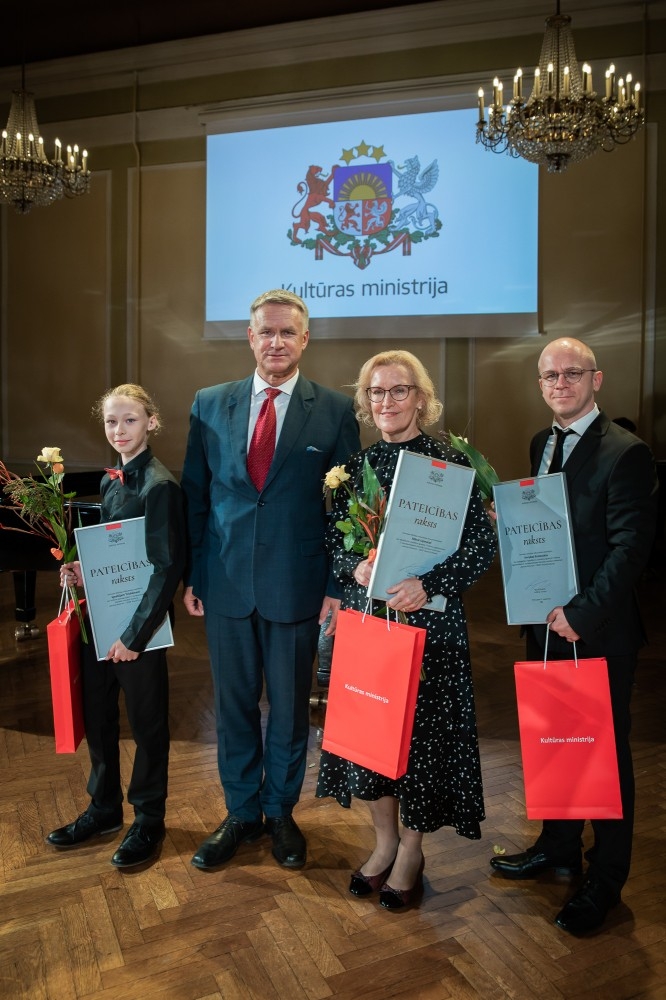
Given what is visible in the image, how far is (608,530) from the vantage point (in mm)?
2068

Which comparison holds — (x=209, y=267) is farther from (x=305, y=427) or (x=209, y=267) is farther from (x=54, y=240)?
(x=305, y=427)

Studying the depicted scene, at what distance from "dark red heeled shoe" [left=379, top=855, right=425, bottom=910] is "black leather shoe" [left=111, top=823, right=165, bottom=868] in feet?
2.34

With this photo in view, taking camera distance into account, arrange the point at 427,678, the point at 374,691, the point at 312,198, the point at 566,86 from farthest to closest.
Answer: the point at 312,198 → the point at 566,86 → the point at 427,678 → the point at 374,691

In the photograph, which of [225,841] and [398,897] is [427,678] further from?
[225,841]

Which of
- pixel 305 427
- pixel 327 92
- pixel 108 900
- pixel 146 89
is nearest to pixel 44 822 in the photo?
pixel 108 900

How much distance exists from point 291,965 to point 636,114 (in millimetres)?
4915

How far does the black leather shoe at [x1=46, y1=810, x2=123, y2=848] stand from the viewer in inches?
99.5

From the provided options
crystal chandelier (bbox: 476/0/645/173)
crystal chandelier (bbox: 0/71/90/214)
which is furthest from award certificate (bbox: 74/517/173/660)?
crystal chandelier (bbox: 0/71/90/214)

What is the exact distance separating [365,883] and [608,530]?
1172 millimetres

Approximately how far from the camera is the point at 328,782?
2.25m

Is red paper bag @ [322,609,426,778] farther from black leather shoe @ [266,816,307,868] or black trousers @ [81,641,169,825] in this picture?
black trousers @ [81,641,169,825]

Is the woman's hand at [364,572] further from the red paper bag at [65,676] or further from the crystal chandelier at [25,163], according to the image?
the crystal chandelier at [25,163]

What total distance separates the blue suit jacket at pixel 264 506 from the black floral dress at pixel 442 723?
0.86ft

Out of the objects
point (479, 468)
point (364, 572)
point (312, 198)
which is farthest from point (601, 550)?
point (312, 198)
